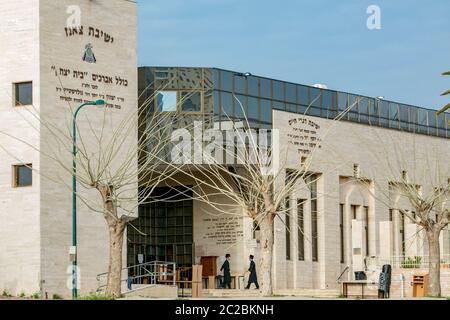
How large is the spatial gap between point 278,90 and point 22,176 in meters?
16.8

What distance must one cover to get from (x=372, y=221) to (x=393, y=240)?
217 centimetres

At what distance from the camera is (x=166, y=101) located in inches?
2281

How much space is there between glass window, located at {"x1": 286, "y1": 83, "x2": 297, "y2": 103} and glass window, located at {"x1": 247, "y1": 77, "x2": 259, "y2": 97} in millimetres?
2403

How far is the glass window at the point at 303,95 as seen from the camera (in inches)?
2512

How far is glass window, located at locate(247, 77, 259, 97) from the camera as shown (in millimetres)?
60750

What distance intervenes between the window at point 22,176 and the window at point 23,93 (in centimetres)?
276

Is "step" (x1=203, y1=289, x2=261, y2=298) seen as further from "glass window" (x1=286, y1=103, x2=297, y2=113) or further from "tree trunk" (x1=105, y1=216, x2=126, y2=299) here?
"tree trunk" (x1=105, y1=216, x2=126, y2=299)

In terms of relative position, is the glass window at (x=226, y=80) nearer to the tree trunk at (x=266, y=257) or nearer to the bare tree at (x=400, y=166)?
the bare tree at (x=400, y=166)

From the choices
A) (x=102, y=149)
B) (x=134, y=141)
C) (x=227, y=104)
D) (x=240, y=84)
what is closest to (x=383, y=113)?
(x=240, y=84)

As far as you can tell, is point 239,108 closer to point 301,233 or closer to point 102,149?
point 301,233

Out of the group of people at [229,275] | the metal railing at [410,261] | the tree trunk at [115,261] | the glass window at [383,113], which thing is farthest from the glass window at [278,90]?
the tree trunk at [115,261]

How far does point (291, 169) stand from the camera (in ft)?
200

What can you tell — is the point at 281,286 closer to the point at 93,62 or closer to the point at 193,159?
the point at 193,159
